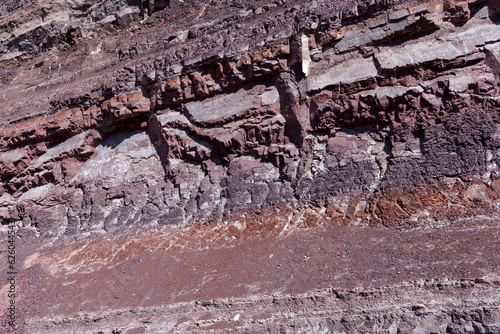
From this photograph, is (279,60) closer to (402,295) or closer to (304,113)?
(304,113)

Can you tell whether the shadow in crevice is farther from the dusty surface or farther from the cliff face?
the dusty surface

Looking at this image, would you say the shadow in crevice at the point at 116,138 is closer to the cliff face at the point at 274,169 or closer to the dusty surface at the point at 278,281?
the cliff face at the point at 274,169

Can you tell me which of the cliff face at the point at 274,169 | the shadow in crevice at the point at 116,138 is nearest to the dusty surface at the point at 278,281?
the cliff face at the point at 274,169

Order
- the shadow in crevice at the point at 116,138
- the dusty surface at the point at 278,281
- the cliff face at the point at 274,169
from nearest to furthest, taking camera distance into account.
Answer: the dusty surface at the point at 278,281 → the cliff face at the point at 274,169 → the shadow in crevice at the point at 116,138

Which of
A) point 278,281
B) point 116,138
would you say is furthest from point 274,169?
point 116,138

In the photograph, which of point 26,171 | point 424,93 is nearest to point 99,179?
point 26,171

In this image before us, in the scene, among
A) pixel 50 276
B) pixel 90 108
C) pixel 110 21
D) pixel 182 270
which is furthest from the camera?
pixel 110 21

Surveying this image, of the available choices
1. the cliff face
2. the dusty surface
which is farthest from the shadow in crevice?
the dusty surface

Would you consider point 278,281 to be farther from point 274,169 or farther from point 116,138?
point 116,138
